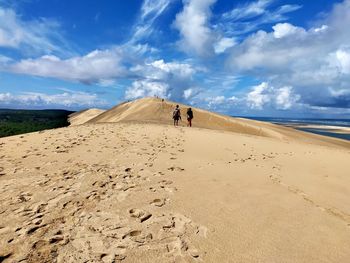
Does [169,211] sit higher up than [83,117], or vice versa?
[169,211]

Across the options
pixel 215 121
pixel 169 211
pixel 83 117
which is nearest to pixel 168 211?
pixel 169 211

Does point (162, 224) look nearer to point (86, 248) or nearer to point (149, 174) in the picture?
point (86, 248)

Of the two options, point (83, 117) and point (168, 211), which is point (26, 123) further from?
point (168, 211)

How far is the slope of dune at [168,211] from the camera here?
3.95 metres

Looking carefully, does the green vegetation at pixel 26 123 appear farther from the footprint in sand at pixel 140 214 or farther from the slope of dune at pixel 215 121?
the footprint in sand at pixel 140 214

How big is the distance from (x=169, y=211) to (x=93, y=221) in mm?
1353

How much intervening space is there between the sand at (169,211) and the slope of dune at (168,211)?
0.02m

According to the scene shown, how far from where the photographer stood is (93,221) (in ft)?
16.0

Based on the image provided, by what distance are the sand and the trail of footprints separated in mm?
16

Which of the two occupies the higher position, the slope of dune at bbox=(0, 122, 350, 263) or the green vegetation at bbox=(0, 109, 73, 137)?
the slope of dune at bbox=(0, 122, 350, 263)

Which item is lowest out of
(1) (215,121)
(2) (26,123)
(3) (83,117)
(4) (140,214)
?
(2) (26,123)

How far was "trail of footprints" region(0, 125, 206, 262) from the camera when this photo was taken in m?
3.90

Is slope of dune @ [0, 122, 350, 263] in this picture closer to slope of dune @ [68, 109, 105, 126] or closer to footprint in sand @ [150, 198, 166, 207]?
footprint in sand @ [150, 198, 166, 207]

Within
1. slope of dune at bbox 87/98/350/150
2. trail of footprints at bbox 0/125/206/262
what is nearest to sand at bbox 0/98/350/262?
trail of footprints at bbox 0/125/206/262
